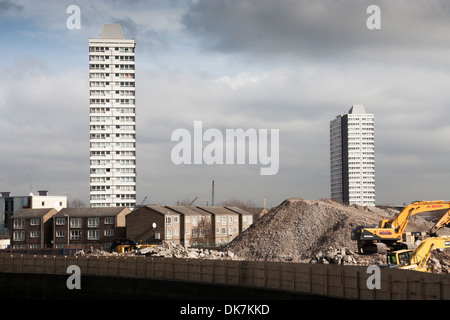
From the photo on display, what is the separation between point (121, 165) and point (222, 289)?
11743 centimetres

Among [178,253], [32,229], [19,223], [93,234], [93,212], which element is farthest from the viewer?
[19,223]

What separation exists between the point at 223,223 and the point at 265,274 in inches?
2983

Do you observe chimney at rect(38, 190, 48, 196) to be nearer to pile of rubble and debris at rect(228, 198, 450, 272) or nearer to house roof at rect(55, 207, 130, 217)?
house roof at rect(55, 207, 130, 217)

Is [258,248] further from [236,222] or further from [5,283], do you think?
[236,222]

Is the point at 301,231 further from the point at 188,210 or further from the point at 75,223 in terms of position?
the point at 75,223

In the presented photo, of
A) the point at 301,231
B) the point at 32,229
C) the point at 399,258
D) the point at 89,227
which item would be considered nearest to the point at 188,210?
the point at 89,227

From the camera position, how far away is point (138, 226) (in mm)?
103812

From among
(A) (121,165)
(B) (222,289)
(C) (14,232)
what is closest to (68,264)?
(B) (222,289)

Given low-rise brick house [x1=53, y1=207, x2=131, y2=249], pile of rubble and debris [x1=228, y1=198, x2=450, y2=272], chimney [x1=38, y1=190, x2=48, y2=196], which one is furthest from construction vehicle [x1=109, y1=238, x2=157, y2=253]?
chimney [x1=38, y1=190, x2=48, y2=196]

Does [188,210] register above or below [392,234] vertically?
below

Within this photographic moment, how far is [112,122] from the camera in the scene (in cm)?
15750

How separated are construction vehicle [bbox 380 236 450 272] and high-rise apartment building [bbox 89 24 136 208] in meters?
123

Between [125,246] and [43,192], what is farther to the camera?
[43,192]

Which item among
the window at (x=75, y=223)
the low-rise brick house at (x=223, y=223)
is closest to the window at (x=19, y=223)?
the window at (x=75, y=223)
